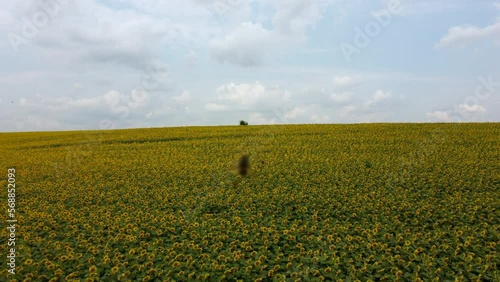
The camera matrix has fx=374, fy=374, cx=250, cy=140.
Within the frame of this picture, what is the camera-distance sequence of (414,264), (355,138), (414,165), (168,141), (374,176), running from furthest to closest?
(168,141), (355,138), (414,165), (374,176), (414,264)

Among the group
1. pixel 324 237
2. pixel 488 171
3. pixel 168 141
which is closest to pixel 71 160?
pixel 168 141

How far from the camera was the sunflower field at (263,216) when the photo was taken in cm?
714

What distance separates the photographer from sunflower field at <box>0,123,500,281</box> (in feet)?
23.4

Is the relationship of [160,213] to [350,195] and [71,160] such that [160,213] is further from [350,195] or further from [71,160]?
[71,160]

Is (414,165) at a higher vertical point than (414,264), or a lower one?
higher

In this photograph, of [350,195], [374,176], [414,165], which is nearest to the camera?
[350,195]

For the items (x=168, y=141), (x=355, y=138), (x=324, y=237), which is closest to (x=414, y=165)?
(x=355, y=138)

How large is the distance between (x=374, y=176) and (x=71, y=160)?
52.2ft

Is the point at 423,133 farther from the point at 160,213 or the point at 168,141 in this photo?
the point at 160,213

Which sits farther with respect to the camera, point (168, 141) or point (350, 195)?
point (168, 141)

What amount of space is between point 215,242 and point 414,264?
163 inches

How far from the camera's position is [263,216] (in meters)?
10.4

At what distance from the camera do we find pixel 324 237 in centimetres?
861

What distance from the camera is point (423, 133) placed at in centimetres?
2711
